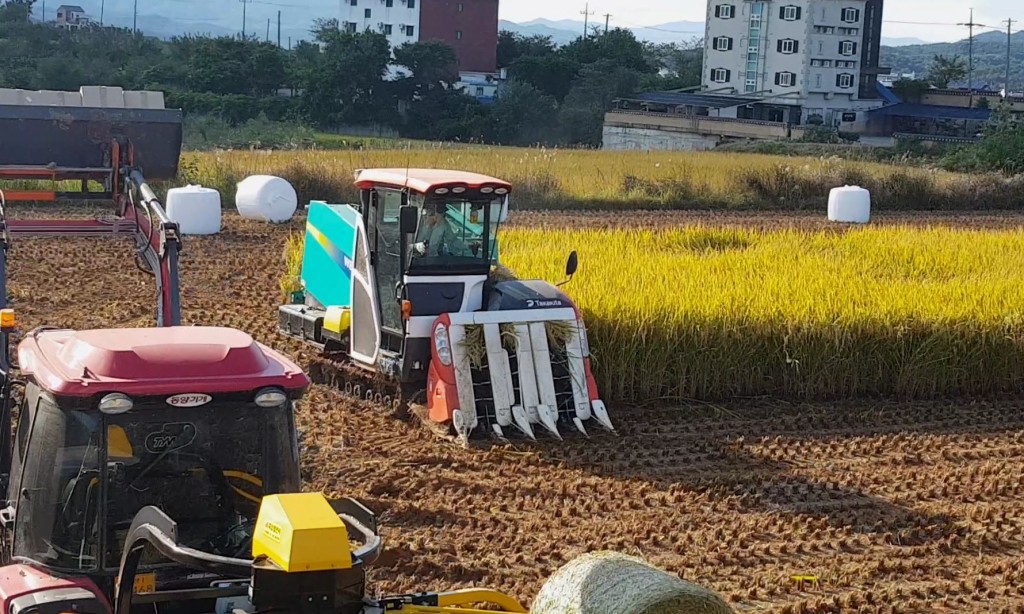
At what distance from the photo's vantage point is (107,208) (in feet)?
62.8

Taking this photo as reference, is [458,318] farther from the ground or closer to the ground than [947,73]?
closer to the ground

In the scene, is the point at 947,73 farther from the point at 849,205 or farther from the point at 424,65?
the point at 849,205

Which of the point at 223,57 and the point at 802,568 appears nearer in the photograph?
the point at 802,568

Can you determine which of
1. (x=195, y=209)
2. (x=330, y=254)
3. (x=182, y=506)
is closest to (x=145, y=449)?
(x=182, y=506)

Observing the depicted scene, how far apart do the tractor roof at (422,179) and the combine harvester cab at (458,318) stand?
0.01 meters

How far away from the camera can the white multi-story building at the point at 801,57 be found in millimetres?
59469

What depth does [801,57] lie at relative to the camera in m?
59.3

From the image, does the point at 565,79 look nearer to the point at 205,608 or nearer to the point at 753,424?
the point at 753,424

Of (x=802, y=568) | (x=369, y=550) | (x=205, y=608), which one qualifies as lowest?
(x=802, y=568)

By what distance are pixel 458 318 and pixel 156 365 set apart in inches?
223

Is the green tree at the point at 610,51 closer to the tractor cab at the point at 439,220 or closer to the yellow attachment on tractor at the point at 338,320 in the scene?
the yellow attachment on tractor at the point at 338,320

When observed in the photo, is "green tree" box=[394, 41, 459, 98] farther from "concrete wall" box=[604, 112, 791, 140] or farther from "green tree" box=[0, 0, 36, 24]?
"green tree" box=[0, 0, 36, 24]

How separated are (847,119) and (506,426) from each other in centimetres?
5359

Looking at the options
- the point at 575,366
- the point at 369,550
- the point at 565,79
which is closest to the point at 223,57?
the point at 565,79
